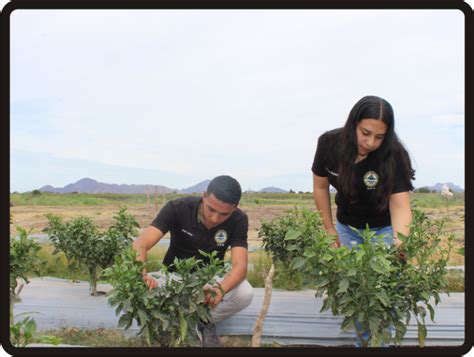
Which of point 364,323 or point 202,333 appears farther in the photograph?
point 202,333

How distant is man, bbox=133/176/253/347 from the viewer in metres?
2.79

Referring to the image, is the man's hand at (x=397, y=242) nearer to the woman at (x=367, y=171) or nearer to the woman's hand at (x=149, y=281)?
the woman at (x=367, y=171)

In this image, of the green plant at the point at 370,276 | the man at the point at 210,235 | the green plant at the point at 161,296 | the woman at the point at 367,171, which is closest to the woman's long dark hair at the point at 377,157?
the woman at the point at 367,171

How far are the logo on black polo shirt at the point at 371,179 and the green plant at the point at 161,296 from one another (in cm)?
92

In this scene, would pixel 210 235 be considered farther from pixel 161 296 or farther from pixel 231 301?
pixel 161 296

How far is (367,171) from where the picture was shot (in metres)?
2.69

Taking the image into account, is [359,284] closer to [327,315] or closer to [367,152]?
[367,152]

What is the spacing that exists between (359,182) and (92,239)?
2.57 meters

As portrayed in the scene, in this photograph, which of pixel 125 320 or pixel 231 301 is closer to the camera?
pixel 125 320

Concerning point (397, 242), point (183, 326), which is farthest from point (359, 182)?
point (183, 326)

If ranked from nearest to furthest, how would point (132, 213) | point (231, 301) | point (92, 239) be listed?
point (231, 301)
point (92, 239)
point (132, 213)
